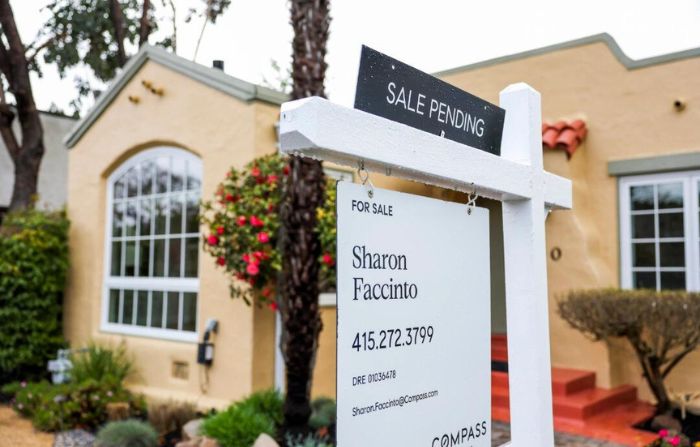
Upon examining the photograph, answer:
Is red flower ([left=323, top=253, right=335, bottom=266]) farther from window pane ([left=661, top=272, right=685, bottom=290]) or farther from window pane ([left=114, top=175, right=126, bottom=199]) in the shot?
window pane ([left=114, top=175, right=126, bottom=199])

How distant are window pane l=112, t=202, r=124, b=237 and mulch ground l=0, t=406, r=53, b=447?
2645 millimetres

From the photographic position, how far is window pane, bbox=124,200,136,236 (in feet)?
28.8

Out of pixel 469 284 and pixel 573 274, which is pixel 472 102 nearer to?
pixel 469 284

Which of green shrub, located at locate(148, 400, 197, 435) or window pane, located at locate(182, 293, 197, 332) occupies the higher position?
window pane, located at locate(182, 293, 197, 332)

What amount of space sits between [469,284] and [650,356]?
4.83 metres

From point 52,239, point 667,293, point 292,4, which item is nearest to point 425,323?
point 292,4

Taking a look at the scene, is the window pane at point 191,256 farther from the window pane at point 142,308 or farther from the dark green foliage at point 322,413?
the dark green foliage at point 322,413

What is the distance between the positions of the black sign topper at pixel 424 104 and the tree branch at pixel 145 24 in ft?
43.5

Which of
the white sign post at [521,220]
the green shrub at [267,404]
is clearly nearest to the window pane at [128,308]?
the green shrub at [267,404]

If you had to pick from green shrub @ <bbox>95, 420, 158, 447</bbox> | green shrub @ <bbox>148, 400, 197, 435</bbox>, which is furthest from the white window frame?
green shrub @ <bbox>95, 420, 158, 447</bbox>

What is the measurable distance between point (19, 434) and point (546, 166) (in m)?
6.53

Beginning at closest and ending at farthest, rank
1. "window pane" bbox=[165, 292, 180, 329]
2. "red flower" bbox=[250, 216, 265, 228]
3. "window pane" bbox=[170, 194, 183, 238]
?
"red flower" bbox=[250, 216, 265, 228], "window pane" bbox=[165, 292, 180, 329], "window pane" bbox=[170, 194, 183, 238]

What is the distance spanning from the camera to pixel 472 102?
92.6 inches

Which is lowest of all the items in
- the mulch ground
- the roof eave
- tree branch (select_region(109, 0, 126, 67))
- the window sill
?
the mulch ground
